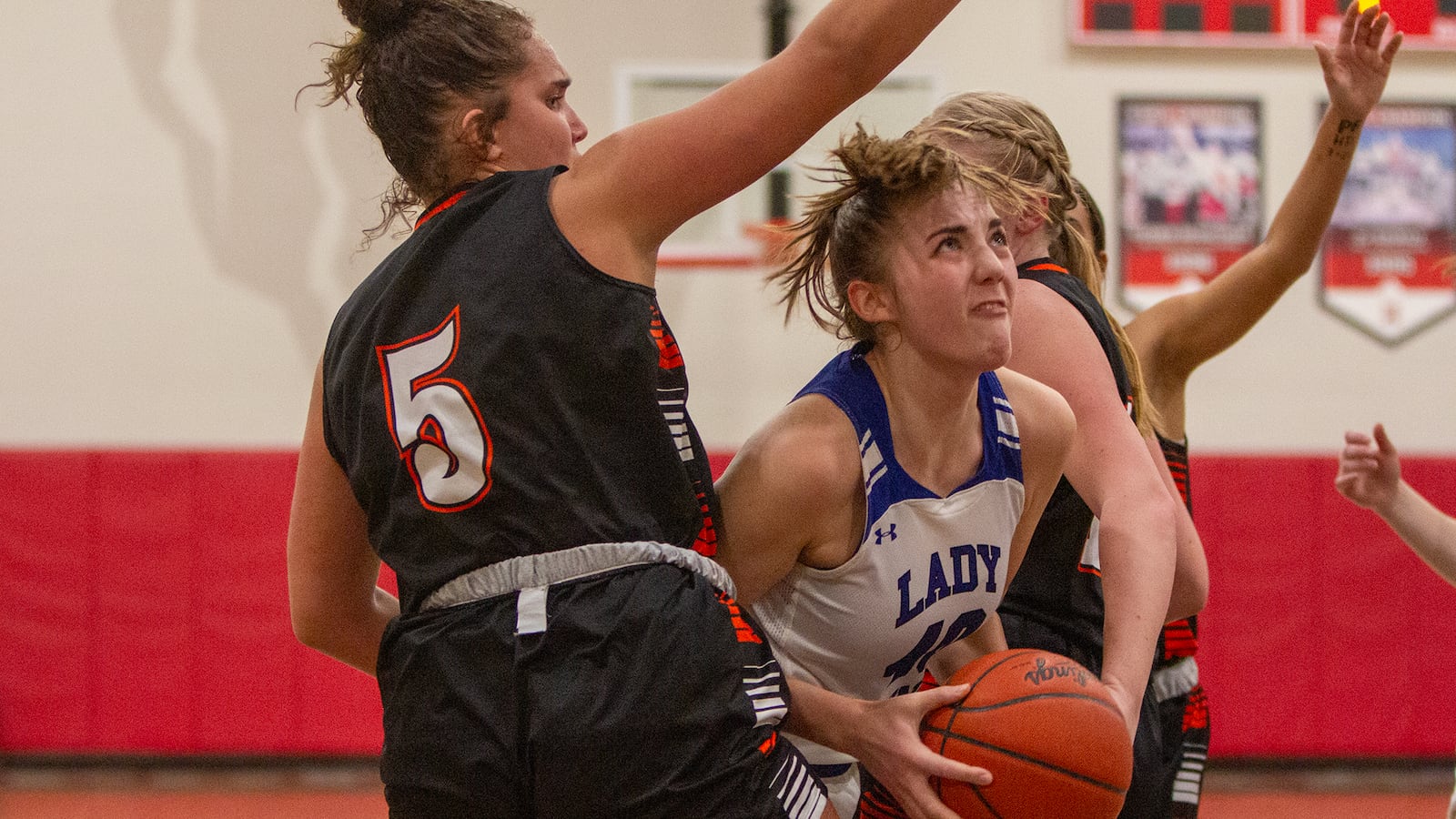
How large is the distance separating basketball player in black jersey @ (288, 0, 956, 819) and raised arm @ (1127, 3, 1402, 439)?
5.43 feet

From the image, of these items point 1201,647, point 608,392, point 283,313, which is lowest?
point 1201,647

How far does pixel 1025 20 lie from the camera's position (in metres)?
6.93

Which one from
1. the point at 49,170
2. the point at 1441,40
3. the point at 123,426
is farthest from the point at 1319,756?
the point at 49,170

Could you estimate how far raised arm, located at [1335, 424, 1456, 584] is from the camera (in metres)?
3.07

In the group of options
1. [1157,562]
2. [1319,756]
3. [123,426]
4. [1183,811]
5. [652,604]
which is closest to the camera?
[652,604]

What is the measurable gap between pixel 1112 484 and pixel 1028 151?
64 centimetres

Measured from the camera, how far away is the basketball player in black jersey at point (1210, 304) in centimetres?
280

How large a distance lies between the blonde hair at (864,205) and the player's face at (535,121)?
0.39 metres

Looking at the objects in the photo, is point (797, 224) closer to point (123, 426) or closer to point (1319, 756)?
point (1319, 756)

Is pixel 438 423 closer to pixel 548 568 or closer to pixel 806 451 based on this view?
pixel 548 568

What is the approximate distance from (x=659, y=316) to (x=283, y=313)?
5.57m

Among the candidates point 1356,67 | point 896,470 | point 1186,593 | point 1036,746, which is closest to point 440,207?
point 896,470

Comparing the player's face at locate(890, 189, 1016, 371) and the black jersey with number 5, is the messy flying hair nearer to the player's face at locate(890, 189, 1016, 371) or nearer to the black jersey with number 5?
the black jersey with number 5

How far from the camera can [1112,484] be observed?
213 cm
